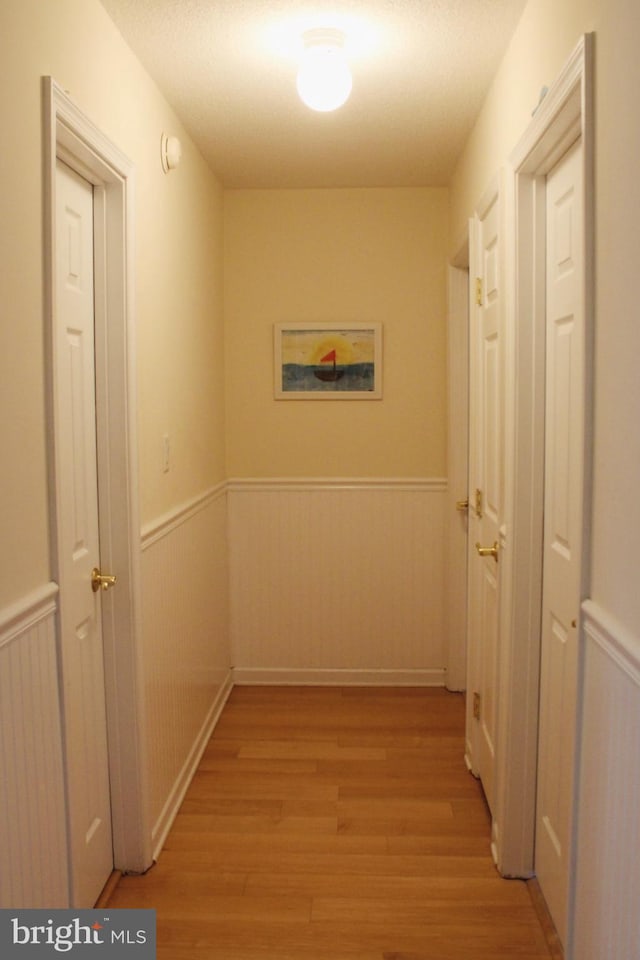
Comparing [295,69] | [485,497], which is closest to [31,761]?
[485,497]

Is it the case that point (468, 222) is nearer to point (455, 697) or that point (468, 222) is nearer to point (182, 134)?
point (182, 134)

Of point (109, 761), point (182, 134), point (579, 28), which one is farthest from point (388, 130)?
point (109, 761)

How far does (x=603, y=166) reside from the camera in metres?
1.49

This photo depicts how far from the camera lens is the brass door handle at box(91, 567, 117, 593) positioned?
2277 millimetres

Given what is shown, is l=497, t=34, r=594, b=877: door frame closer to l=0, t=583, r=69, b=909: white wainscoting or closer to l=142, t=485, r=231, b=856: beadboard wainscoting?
l=142, t=485, r=231, b=856: beadboard wainscoting

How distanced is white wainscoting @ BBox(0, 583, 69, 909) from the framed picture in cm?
243

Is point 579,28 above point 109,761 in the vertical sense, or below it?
above

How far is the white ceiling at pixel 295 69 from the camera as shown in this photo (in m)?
2.17

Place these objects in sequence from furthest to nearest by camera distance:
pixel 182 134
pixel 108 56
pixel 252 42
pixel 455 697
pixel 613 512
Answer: pixel 455 697 < pixel 182 134 < pixel 252 42 < pixel 108 56 < pixel 613 512

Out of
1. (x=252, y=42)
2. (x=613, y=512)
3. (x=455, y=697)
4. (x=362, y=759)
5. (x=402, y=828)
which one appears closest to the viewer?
(x=613, y=512)

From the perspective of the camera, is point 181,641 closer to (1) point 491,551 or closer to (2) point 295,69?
(1) point 491,551

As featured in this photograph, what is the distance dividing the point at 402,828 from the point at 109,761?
1.04 metres

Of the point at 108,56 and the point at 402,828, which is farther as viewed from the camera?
the point at 402,828

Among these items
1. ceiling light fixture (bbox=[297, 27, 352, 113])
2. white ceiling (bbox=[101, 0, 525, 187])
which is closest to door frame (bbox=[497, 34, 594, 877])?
white ceiling (bbox=[101, 0, 525, 187])
